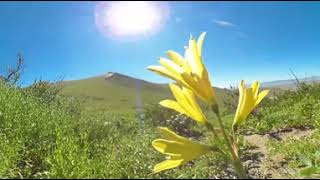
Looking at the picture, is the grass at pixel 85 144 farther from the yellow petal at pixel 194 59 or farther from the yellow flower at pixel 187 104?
the yellow petal at pixel 194 59

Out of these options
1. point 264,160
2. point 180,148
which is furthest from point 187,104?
point 264,160

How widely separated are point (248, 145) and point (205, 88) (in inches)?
172

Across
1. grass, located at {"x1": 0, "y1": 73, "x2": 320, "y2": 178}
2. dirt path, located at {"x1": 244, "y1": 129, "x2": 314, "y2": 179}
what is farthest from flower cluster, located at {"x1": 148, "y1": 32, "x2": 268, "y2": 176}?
dirt path, located at {"x1": 244, "y1": 129, "x2": 314, "y2": 179}

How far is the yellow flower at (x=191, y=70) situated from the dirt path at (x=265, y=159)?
1.52 meters

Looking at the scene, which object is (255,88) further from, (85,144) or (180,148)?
(85,144)

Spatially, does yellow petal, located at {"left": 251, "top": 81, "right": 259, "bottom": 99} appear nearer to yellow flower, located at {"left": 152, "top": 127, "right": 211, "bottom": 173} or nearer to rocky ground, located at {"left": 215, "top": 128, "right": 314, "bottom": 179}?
yellow flower, located at {"left": 152, "top": 127, "right": 211, "bottom": 173}

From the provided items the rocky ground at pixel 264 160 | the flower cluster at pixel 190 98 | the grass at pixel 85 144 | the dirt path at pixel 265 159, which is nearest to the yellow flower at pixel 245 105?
the flower cluster at pixel 190 98

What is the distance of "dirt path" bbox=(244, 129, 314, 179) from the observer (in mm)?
3793

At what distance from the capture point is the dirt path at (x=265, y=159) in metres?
3.79

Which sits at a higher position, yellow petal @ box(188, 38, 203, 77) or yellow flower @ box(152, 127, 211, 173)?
yellow petal @ box(188, 38, 203, 77)

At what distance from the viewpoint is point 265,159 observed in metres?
4.72

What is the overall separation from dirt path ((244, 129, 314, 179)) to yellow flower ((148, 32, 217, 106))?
59.9 inches

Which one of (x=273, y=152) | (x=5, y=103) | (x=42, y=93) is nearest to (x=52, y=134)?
(x=5, y=103)

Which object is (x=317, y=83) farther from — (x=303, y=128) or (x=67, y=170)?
(x=67, y=170)
